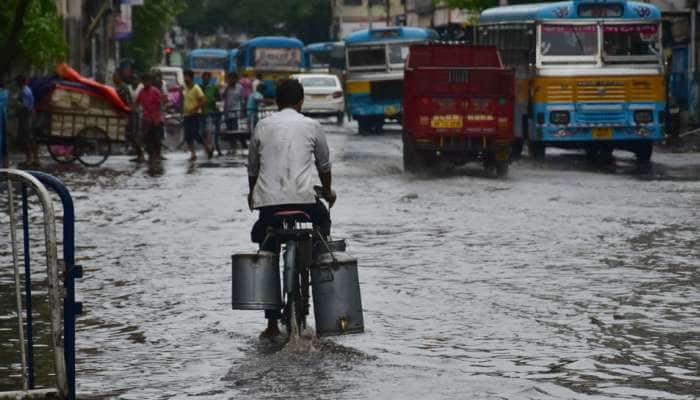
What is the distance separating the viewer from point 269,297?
10.4m

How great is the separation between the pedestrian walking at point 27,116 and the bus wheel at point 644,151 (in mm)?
11206

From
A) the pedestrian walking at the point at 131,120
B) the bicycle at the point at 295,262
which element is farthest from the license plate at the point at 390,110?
the bicycle at the point at 295,262

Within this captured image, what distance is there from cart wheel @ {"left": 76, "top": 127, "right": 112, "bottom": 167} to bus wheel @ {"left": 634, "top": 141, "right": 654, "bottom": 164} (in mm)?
9963

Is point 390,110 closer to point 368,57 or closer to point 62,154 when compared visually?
point 368,57

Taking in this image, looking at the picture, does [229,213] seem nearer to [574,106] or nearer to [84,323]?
[84,323]

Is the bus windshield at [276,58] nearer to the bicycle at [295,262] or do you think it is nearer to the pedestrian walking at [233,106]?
the pedestrian walking at [233,106]

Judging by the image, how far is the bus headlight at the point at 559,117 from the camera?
104ft

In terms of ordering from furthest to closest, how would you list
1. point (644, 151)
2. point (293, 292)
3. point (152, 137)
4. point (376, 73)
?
1. point (376, 73)
2. point (644, 151)
3. point (152, 137)
4. point (293, 292)

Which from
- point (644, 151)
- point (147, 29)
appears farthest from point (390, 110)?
point (147, 29)

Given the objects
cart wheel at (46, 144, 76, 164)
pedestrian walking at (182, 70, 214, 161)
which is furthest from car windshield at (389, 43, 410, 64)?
cart wheel at (46, 144, 76, 164)

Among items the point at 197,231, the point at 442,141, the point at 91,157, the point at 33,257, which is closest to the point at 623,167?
the point at 442,141

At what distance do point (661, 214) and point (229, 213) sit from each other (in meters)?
5.17

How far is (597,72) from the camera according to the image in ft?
103

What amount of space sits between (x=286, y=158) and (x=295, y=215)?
1.20 feet
